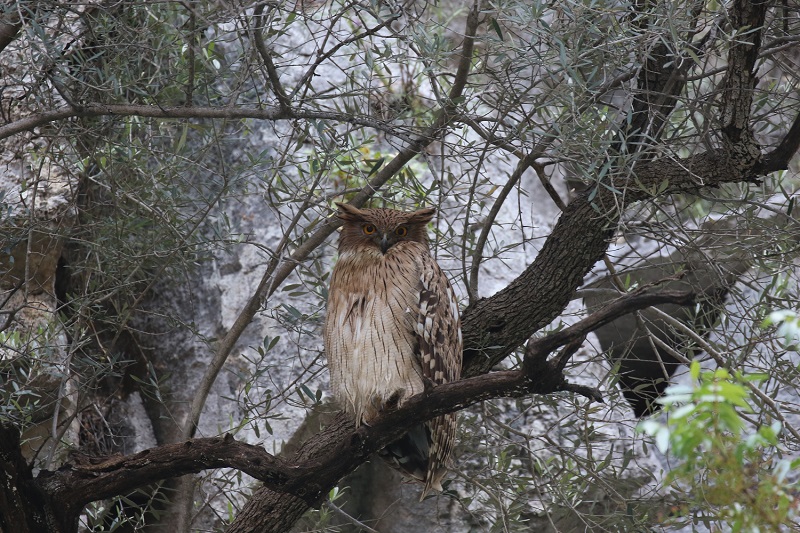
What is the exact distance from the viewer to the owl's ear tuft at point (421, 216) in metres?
3.34

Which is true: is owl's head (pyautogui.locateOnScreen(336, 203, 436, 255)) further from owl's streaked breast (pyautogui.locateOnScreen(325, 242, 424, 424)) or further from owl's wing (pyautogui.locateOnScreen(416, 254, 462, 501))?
owl's wing (pyautogui.locateOnScreen(416, 254, 462, 501))

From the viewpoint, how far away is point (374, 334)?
318 centimetres

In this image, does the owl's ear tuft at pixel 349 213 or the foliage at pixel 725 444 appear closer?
the foliage at pixel 725 444

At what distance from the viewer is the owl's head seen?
3.33 meters

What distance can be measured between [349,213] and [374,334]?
538 mm

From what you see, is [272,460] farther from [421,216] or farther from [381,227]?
[421,216]

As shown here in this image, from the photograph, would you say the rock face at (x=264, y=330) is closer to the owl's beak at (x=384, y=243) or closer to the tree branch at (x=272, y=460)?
the owl's beak at (x=384, y=243)

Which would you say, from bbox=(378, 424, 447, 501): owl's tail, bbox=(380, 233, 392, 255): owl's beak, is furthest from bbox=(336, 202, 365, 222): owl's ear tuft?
bbox=(378, 424, 447, 501): owl's tail

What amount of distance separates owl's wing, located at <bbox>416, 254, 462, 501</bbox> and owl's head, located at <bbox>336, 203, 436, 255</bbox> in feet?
Result: 0.68

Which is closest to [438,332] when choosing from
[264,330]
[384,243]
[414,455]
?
[384,243]

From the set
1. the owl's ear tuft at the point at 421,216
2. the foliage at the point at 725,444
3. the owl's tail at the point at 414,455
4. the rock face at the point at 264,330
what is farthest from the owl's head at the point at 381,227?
the foliage at the point at 725,444

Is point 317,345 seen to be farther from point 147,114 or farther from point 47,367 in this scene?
point 147,114

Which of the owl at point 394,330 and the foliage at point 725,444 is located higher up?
the owl at point 394,330

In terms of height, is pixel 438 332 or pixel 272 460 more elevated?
pixel 438 332
